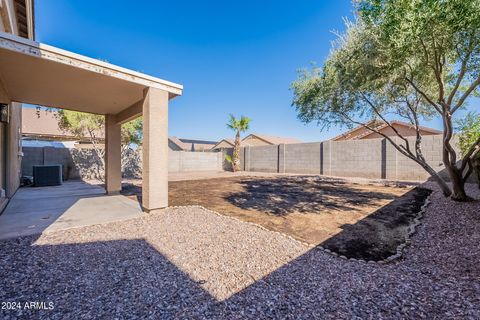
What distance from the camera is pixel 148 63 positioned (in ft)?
40.5

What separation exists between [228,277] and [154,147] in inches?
142

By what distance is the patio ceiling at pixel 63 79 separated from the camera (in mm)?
3840

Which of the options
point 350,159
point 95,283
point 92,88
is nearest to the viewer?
Answer: point 95,283

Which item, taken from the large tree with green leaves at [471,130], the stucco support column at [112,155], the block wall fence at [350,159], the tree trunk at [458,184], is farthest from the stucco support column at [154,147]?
the block wall fence at [350,159]

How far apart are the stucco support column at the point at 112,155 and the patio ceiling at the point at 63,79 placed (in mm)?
1230

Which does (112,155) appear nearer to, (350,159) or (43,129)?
(350,159)

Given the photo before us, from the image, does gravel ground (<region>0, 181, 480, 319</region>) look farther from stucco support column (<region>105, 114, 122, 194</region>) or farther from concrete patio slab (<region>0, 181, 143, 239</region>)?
stucco support column (<region>105, 114, 122, 194</region>)

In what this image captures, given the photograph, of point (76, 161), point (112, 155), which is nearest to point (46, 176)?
point (76, 161)

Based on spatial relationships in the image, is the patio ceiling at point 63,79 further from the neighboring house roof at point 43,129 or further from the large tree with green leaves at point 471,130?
the neighboring house roof at point 43,129

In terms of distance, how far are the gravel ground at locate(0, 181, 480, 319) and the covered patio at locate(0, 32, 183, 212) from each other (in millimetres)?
1726

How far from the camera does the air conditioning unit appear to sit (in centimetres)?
999

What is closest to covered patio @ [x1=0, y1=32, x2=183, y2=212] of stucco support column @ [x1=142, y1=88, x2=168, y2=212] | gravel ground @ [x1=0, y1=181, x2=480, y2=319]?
stucco support column @ [x1=142, y1=88, x2=168, y2=212]

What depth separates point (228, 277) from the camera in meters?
2.60

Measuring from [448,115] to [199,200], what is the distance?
7125 mm
